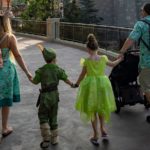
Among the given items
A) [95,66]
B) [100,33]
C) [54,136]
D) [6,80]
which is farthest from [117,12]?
[54,136]

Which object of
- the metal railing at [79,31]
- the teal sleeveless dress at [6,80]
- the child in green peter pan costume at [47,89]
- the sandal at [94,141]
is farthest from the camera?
the metal railing at [79,31]

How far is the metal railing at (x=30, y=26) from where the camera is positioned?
26128 mm

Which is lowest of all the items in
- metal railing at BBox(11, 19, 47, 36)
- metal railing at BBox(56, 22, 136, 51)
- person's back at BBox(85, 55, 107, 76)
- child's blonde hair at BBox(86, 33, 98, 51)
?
metal railing at BBox(11, 19, 47, 36)

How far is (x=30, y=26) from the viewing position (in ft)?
94.1

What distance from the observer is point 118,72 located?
7242mm

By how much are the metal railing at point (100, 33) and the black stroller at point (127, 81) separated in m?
5.34

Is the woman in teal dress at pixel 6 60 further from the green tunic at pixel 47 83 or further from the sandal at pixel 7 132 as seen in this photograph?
the sandal at pixel 7 132

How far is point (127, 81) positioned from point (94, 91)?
1671 mm

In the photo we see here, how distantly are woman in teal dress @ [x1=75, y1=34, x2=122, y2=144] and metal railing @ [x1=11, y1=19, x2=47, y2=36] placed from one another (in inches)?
776

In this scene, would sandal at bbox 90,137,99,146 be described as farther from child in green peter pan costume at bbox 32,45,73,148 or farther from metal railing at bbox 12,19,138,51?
metal railing at bbox 12,19,138,51

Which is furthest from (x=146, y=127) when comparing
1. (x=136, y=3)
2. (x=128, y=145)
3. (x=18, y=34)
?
(x=136, y=3)

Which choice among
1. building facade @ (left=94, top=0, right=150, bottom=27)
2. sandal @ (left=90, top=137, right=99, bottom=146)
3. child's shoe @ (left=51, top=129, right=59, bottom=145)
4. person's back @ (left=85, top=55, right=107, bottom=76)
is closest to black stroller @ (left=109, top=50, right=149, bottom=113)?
person's back @ (left=85, top=55, right=107, bottom=76)

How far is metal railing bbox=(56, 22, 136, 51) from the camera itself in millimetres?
13844

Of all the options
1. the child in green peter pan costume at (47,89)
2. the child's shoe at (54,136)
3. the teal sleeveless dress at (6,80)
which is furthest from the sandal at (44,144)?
the teal sleeveless dress at (6,80)
